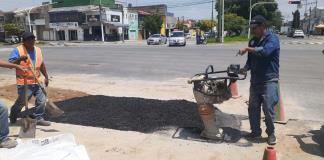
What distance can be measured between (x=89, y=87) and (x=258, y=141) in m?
6.47

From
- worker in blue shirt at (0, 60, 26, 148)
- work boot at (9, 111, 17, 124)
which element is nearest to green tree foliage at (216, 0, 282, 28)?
work boot at (9, 111, 17, 124)

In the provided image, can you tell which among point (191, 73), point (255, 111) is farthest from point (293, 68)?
point (255, 111)

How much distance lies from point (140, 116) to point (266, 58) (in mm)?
2692

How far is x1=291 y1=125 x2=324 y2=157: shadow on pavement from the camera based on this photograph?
535 centimetres

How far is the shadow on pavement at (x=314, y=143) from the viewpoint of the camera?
5.35 m

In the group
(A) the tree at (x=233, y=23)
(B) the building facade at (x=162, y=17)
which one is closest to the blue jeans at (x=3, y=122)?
(A) the tree at (x=233, y=23)

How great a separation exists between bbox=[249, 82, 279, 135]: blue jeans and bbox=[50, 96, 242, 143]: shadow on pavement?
0.44 m

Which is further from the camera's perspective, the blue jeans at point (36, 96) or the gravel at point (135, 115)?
the gravel at point (135, 115)

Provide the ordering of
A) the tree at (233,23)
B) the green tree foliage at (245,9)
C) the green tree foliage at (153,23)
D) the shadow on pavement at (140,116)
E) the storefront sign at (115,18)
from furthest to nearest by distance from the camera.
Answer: the green tree foliage at (245,9) → the green tree foliage at (153,23) → the storefront sign at (115,18) → the tree at (233,23) → the shadow on pavement at (140,116)

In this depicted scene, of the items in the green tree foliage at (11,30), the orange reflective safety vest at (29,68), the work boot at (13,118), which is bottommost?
the work boot at (13,118)

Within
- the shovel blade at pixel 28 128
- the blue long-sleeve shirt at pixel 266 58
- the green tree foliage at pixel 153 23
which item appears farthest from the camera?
the green tree foliage at pixel 153 23

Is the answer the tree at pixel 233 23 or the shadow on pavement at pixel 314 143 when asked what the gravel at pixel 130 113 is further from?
the tree at pixel 233 23

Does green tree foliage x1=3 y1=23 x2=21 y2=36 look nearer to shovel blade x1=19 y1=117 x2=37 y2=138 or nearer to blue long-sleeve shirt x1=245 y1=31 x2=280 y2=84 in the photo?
shovel blade x1=19 y1=117 x2=37 y2=138

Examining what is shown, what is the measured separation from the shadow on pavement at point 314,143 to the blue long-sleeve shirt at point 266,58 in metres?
1.07
